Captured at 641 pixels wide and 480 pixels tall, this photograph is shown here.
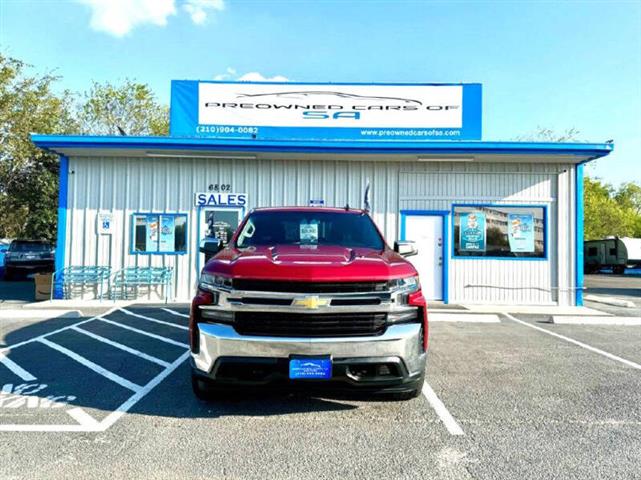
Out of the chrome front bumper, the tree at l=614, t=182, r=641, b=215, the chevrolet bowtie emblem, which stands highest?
the tree at l=614, t=182, r=641, b=215

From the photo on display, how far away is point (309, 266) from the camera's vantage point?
3850 mm

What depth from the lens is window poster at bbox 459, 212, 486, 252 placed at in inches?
481

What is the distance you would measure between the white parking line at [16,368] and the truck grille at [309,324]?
3167 mm

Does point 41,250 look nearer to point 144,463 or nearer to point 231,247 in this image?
point 231,247

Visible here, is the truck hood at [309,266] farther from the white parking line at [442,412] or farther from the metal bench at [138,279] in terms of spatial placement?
the metal bench at [138,279]

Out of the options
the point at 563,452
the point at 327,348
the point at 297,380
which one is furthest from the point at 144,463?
the point at 563,452

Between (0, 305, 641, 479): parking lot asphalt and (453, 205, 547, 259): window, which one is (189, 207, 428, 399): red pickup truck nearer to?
(0, 305, 641, 479): parking lot asphalt

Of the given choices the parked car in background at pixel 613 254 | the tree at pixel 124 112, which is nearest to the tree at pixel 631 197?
the parked car in background at pixel 613 254

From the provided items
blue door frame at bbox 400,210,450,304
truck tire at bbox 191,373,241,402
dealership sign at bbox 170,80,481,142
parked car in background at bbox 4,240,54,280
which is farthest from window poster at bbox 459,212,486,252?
parked car in background at bbox 4,240,54,280

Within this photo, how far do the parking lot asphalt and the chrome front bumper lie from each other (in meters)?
0.63

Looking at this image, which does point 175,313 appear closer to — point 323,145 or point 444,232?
point 323,145

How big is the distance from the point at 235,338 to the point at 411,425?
1.71 metres

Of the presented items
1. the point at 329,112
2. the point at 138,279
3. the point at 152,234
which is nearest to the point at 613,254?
the point at 329,112

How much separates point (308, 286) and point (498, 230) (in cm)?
978
